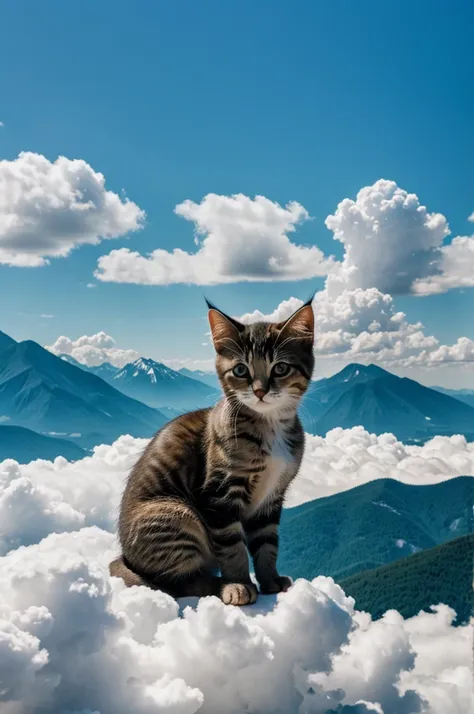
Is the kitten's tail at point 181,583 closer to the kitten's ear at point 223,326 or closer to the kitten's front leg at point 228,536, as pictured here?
the kitten's front leg at point 228,536

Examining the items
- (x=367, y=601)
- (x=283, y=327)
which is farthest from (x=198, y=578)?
(x=367, y=601)

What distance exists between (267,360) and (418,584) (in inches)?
4110

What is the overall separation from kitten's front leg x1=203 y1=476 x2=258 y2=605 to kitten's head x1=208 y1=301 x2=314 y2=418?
2.20ft

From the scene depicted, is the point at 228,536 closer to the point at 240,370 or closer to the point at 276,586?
the point at 276,586

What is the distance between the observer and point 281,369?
4.53 meters

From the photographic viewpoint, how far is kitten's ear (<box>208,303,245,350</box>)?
15.1 ft

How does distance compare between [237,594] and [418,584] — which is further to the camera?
[418,584]

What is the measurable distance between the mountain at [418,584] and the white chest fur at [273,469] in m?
91.4

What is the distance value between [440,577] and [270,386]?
10285cm

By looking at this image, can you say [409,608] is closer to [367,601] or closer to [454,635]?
[367,601]

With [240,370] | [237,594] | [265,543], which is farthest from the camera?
[265,543]

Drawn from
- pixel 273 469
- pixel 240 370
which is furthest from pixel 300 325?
pixel 273 469

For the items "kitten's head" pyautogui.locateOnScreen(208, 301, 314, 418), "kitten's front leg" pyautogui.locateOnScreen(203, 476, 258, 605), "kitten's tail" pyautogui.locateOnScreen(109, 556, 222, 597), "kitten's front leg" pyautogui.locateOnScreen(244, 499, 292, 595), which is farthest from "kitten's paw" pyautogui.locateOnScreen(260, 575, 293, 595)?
"kitten's head" pyautogui.locateOnScreen(208, 301, 314, 418)

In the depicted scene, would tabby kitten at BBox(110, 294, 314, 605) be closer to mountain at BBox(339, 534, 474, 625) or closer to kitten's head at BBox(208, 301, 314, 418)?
kitten's head at BBox(208, 301, 314, 418)
